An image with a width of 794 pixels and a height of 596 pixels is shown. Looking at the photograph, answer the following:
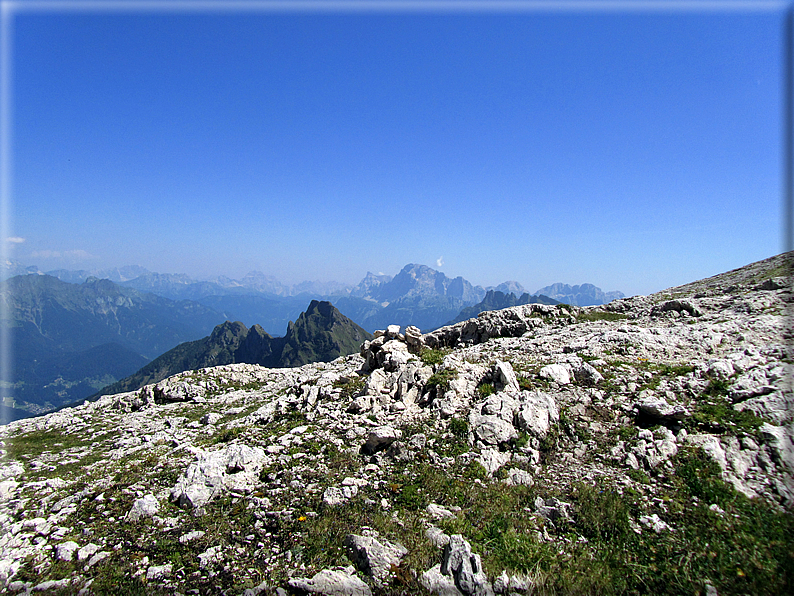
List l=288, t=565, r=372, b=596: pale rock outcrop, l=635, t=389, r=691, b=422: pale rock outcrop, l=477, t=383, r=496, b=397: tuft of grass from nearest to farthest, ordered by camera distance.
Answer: l=288, t=565, r=372, b=596: pale rock outcrop → l=635, t=389, r=691, b=422: pale rock outcrop → l=477, t=383, r=496, b=397: tuft of grass

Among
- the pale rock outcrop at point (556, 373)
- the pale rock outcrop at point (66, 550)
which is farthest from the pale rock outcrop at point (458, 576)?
the pale rock outcrop at point (556, 373)

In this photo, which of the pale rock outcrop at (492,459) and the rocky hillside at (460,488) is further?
the pale rock outcrop at (492,459)

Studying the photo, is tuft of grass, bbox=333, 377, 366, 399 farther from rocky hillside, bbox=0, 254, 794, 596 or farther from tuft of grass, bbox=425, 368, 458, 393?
tuft of grass, bbox=425, 368, 458, 393

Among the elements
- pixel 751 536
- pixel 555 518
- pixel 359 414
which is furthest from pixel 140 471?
pixel 751 536

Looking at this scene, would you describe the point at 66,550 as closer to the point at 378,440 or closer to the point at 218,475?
the point at 218,475

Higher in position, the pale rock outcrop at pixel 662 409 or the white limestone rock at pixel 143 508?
the pale rock outcrop at pixel 662 409

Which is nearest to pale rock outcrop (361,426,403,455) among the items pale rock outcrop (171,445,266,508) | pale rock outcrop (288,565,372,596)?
pale rock outcrop (171,445,266,508)

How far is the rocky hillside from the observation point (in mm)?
7910

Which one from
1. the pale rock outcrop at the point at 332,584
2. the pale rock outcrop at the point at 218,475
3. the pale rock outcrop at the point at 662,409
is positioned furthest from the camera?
the pale rock outcrop at the point at 662,409

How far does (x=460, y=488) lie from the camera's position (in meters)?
10.7

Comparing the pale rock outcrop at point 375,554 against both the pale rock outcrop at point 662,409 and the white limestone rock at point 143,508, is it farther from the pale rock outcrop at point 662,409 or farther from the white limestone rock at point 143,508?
the pale rock outcrop at point 662,409

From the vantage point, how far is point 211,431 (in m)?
19.0

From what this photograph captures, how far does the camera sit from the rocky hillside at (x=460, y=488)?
26.0 ft

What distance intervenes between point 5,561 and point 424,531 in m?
11.0
